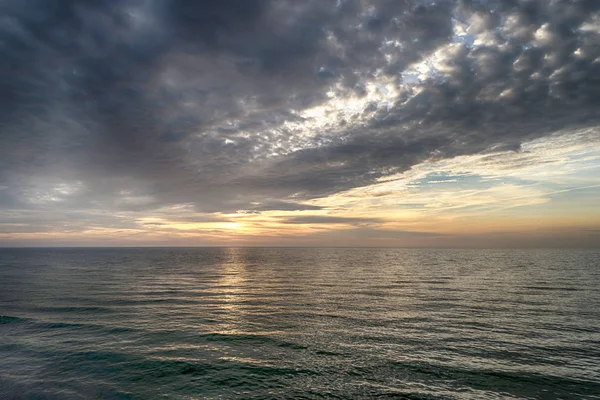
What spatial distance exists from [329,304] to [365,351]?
57.9 ft

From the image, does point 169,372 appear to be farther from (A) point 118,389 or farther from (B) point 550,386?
(B) point 550,386

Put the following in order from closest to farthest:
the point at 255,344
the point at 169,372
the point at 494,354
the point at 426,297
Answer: the point at 169,372 < the point at 494,354 < the point at 255,344 < the point at 426,297

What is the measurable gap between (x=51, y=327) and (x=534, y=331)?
1699 inches

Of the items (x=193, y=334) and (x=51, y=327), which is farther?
(x=51, y=327)

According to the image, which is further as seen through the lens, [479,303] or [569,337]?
[479,303]

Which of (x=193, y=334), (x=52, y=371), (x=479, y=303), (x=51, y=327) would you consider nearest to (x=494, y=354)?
(x=479, y=303)

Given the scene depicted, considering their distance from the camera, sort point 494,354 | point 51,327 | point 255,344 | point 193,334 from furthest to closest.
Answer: point 51,327 → point 193,334 → point 255,344 → point 494,354

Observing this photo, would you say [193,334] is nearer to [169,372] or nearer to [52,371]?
[169,372]

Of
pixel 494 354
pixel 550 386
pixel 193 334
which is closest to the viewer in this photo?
pixel 550 386

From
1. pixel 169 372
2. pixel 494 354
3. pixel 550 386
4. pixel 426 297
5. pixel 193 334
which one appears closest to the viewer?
pixel 550 386

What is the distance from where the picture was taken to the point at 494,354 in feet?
70.5

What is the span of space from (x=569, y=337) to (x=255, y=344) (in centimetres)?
2509

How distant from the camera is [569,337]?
82.8 feet

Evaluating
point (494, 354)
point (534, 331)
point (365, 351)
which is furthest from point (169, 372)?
point (534, 331)
